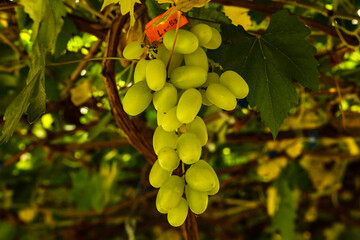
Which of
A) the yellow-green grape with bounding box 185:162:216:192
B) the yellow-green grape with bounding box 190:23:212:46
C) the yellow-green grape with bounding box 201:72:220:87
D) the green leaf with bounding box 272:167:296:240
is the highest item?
the yellow-green grape with bounding box 190:23:212:46

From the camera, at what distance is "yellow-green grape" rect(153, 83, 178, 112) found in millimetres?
535

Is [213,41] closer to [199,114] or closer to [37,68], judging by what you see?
[199,114]

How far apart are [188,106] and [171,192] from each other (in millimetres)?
118

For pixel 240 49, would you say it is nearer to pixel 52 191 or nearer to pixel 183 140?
pixel 183 140

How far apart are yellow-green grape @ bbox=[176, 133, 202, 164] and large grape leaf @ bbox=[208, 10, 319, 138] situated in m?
0.23

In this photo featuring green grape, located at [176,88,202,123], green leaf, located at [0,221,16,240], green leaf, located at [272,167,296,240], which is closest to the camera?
green grape, located at [176,88,202,123]

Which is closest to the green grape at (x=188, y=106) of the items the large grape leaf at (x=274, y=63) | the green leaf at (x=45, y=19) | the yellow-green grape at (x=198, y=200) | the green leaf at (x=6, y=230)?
the yellow-green grape at (x=198, y=200)

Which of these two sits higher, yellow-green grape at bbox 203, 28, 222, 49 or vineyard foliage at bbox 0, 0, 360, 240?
yellow-green grape at bbox 203, 28, 222, 49

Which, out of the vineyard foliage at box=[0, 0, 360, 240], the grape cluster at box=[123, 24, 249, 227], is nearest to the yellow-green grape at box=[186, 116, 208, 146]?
the grape cluster at box=[123, 24, 249, 227]

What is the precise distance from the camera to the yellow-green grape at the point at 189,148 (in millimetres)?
524

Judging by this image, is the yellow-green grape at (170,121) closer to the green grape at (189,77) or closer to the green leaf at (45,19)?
the green grape at (189,77)

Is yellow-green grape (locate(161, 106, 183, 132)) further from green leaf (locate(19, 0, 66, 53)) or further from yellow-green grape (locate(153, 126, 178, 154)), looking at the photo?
green leaf (locate(19, 0, 66, 53))

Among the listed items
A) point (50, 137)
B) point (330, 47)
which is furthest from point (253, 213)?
point (330, 47)

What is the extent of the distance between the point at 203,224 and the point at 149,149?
8.64ft
